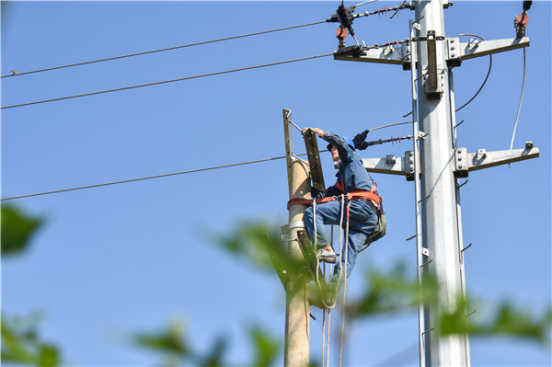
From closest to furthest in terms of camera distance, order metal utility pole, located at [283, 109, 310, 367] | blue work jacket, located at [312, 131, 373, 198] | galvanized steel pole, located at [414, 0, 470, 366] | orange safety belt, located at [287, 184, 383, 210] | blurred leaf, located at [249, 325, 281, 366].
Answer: blurred leaf, located at [249, 325, 281, 366] < metal utility pole, located at [283, 109, 310, 367] < galvanized steel pole, located at [414, 0, 470, 366] < orange safety belt, located at [287, 184, 383, 210] < blue work jacket, located at [312, 131, 373, 198]

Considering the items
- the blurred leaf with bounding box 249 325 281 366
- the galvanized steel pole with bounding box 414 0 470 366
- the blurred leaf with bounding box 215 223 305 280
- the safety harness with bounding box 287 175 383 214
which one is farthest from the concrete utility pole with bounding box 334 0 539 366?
the blurred leaf with bounding box 249 325 281 366

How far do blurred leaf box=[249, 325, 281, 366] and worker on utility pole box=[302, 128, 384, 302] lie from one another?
463cm

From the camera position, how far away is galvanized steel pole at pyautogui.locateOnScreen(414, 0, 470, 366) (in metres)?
5.86

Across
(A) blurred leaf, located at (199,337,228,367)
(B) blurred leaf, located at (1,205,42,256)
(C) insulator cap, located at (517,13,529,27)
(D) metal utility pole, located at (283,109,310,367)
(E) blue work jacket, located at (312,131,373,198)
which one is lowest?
(A) blurred leaf, located at (199,337,228,367)

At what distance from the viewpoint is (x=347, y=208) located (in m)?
6.11

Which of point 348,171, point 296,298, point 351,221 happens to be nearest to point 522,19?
point 348,171

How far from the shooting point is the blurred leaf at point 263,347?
0.95 m

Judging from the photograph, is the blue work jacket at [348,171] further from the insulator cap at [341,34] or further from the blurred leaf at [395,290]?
the blurred leaf at [395,290]

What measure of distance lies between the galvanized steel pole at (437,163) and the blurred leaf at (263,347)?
4712mm

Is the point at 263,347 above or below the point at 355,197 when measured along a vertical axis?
below

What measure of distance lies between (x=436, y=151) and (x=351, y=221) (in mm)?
857

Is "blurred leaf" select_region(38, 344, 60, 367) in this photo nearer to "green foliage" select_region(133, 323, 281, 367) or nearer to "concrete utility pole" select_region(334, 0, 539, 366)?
"green foliage" select_region(133, 323, 281, 367)

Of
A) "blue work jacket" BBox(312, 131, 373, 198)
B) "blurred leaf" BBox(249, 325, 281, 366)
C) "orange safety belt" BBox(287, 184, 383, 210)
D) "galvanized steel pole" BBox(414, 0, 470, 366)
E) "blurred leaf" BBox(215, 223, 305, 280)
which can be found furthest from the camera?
"blue work jacket" BBox(312, 131, 373, 198)

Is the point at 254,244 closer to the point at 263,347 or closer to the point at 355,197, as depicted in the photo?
the point at 263,347
